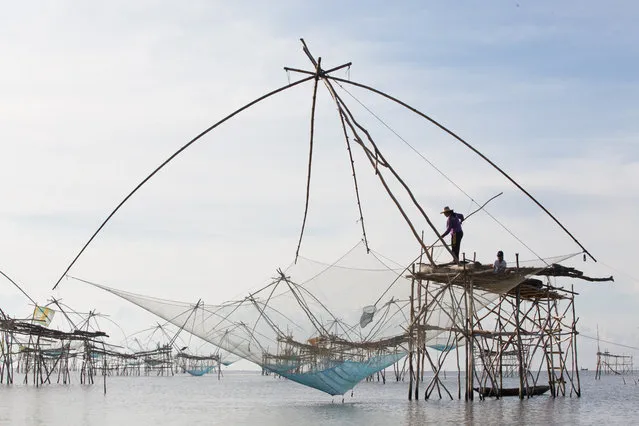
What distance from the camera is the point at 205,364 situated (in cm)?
6062

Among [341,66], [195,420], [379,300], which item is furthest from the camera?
[379,300]

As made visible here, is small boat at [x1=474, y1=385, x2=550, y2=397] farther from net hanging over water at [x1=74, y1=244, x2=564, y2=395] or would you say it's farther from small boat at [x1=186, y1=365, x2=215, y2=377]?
small boat at [x1=186, y1=365, x2=215, y2=377]

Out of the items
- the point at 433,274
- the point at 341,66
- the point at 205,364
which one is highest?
the point at 341,66

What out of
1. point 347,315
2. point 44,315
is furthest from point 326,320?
point 44,315

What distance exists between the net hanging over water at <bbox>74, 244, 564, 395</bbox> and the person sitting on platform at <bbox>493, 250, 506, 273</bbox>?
0.23 m

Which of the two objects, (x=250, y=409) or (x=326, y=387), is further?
(x=250, y=409)

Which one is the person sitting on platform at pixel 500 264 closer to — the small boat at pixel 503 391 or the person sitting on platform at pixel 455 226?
the person sitting on platform at pixel 455 226

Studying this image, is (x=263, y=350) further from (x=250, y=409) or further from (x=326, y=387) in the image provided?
(x=250, y=409)

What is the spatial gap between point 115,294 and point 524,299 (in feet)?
32.3

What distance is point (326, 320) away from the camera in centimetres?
1416

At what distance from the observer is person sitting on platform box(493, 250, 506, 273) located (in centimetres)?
1359

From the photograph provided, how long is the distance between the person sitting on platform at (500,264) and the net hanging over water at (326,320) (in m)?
0.23

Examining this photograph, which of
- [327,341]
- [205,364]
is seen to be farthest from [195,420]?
[205,364]

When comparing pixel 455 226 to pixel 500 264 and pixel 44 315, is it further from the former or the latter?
pixel 44 315
